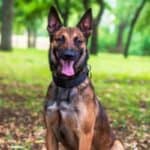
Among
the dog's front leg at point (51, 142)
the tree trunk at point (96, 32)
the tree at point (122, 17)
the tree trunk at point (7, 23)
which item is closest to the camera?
the dog's front leg at point (51, 142)

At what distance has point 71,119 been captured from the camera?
752cm

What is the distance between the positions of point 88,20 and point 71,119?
1.18m

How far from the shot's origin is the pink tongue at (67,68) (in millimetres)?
7305

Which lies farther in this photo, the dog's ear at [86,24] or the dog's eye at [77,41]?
the dog's ear at [86,24]

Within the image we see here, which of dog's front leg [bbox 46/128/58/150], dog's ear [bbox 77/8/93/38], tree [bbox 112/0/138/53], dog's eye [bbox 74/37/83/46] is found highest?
dog's ear [bbox 77/8/93/38]

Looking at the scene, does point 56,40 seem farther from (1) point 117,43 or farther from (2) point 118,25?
(2) point 118,25

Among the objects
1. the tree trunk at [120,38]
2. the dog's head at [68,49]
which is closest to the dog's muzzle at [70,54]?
the dog's head at [68,49]

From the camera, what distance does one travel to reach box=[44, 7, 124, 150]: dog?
7.35 meters

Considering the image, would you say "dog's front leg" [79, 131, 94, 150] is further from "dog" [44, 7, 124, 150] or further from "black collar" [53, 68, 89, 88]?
"black collar" [53, 68, 89, 88]

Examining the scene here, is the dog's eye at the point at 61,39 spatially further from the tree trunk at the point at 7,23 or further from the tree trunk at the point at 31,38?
the tree trunk at the point at 31,38

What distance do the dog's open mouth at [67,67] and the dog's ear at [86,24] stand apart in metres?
0.43

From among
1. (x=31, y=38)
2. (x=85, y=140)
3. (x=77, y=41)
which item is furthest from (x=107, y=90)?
(x=31, y=38)

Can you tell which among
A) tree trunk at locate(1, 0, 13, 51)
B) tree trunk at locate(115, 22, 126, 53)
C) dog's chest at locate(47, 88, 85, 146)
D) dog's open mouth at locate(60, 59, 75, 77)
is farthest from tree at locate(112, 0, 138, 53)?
dog's open mouth at locate(60, 59, 75, 77)

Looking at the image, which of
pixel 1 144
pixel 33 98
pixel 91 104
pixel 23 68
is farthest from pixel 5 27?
pixel 91 104
